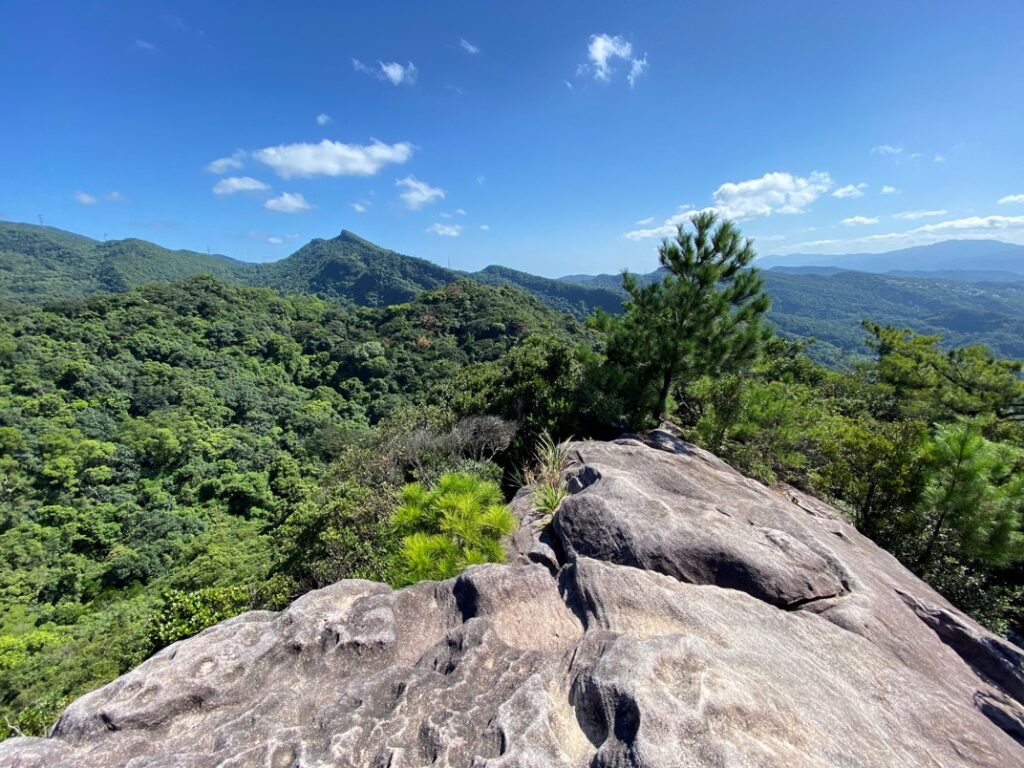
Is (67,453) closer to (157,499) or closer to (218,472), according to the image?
(157,499)

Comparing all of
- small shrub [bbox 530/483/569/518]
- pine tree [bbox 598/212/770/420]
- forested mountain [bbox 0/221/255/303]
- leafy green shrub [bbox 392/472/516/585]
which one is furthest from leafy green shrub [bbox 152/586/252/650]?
forested mountain [bbox 0/221/255/303]

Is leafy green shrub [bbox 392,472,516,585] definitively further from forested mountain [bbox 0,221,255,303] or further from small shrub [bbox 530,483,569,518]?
forested mountain [bbox 0,221,255,303]

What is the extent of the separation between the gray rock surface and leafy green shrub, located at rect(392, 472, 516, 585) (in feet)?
1.28

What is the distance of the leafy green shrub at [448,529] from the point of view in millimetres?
4703

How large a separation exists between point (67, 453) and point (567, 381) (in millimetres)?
49403

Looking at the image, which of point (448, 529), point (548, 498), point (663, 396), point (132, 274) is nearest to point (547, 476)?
point (548, 498)

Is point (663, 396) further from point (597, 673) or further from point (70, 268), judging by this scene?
point (70, 268)

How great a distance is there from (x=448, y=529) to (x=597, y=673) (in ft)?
8.71

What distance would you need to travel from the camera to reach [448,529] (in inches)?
203

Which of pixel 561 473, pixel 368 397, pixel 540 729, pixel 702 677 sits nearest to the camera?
pixel 540 729

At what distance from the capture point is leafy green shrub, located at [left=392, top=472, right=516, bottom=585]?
4.70 meters

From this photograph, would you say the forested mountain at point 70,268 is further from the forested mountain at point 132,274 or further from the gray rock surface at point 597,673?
the gray rock surface at point 597,673

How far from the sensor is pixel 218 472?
142 ft

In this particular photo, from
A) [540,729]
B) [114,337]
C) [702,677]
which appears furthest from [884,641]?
[114,337]
